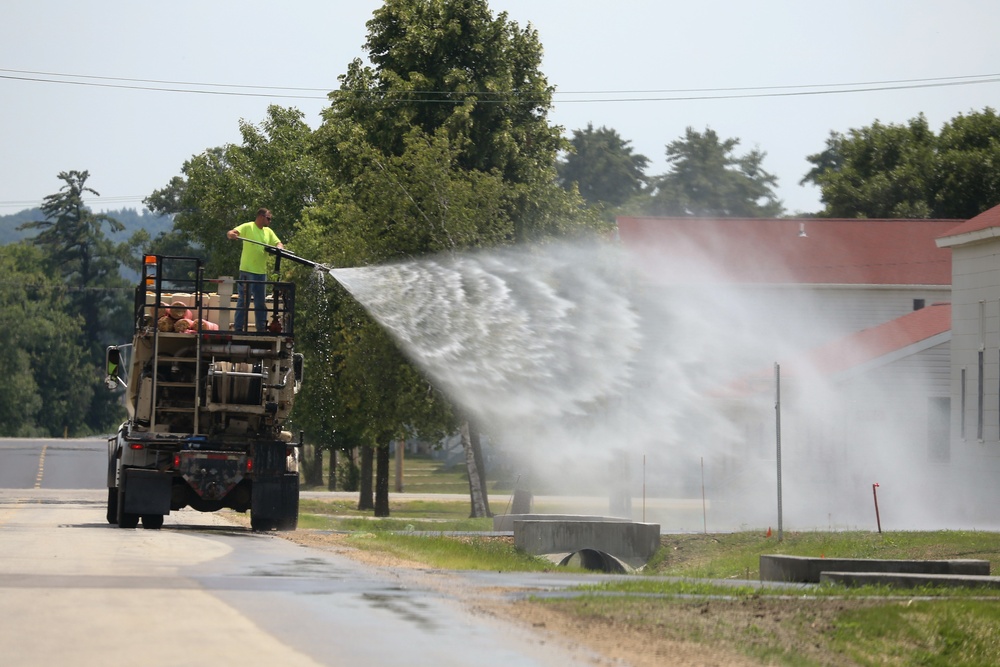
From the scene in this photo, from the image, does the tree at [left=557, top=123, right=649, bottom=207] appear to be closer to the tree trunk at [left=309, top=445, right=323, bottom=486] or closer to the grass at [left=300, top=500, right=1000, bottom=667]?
the tree trunk at [left=309, top=445, right=323, bottom=486]

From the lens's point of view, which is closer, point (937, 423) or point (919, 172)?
point (937, 423)

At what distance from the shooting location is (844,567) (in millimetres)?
17203

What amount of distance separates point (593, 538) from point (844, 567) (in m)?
10.1

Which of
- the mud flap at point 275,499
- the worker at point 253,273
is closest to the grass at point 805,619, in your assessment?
the mud flap at point 275,499

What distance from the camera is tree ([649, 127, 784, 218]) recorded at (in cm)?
13161

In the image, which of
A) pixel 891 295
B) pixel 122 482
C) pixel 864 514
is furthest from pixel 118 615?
pixel 891 295

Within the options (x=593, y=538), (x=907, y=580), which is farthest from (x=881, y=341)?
(x=907, y=580)

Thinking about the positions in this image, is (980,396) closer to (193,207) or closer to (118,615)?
(118,615)

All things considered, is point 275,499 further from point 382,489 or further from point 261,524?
point 382,489

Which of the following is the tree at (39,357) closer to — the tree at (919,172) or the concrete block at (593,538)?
the tree at (919,172)

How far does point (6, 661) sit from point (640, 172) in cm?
12758

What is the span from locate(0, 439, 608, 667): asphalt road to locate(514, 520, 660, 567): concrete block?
722 cm

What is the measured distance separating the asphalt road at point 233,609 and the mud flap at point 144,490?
2010 millimetres

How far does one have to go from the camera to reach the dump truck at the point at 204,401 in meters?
21.8
